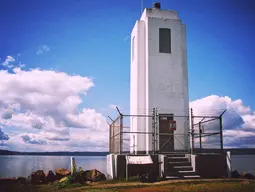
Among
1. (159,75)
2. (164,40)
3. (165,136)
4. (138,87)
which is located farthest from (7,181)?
(164,40)

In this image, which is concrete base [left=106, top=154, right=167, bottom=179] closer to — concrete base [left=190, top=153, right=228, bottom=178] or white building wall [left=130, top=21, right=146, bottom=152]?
concrete base [left=190, top=153, right=228, bottom=178]

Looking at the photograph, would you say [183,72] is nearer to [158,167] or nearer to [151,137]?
[151,137]

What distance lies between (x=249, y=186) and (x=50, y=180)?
9876 mm

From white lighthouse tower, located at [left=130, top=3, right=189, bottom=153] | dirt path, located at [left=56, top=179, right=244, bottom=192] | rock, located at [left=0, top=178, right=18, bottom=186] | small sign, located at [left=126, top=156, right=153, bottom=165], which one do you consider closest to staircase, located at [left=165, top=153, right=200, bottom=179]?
dirt path, located at [left=56, top=179, right=244, bottom=192]

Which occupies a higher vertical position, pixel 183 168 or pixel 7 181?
pixel 183 168

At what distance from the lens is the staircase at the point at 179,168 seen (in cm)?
1424

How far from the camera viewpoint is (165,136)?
18.6 m

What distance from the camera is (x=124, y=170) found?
14547mm

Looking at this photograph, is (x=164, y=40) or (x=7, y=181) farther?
(x=164, y=40)

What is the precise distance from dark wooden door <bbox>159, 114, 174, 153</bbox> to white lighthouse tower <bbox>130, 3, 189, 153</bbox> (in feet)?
0.21

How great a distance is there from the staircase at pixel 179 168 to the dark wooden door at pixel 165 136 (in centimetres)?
224

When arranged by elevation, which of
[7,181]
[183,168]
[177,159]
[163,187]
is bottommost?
[7,181]

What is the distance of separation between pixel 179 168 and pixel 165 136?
13.1 feet

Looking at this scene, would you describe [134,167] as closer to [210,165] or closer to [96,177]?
[96,177]
